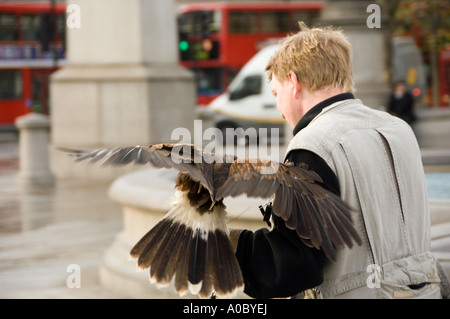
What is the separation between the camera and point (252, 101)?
2428cm

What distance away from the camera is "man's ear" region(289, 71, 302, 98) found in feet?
7.81

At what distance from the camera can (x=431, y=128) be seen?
15539 mm

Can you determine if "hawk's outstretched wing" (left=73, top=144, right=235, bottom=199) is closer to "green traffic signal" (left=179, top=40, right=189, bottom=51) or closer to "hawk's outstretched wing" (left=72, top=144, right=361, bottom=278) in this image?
"hawk's outstretched wing" (left=72, top=144, right=361, bottom=278)

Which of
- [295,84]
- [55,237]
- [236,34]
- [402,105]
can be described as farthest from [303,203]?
[236,34]

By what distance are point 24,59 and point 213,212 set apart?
103ft

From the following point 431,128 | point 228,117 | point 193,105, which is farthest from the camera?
point 228,117

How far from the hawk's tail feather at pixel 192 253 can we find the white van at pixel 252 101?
69.8 feet

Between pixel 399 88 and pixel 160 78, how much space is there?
516cm

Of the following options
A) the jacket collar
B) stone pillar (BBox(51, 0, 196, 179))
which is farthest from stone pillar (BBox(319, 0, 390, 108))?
the jacket collar

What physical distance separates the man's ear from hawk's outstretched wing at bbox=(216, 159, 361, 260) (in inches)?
13.6

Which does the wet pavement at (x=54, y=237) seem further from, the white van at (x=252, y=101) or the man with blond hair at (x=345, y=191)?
the white van at (x=252, y=101)

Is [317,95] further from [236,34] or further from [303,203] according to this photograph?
[236,34]

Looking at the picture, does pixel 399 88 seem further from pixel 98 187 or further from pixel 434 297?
pixel 434 297

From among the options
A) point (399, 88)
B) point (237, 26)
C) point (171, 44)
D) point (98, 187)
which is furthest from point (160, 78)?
point (237, 26)
